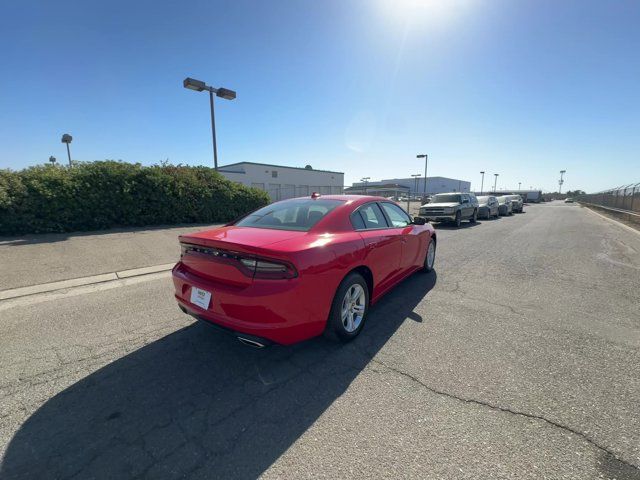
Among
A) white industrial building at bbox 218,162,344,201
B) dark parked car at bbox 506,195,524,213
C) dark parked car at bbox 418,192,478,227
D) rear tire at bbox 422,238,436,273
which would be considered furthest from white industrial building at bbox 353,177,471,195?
rear tire at bbox 422,238,436,273

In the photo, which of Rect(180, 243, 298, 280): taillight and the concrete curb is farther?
the concrete curb

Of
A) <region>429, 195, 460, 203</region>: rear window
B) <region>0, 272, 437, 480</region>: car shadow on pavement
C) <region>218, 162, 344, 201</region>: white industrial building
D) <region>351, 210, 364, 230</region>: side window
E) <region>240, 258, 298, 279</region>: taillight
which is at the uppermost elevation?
<region>218, 162, 344, 201</region>: white industrial building

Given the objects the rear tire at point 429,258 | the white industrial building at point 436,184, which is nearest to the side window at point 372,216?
the rear tire at point 429,258

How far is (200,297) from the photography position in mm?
2775

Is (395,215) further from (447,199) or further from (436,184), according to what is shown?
(436,184)

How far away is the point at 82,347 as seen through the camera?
313 cm

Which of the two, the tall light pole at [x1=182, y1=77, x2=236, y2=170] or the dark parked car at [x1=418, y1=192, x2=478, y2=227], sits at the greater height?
the tall light pole at [x1=182, y1=77, x2=236, y2=170]

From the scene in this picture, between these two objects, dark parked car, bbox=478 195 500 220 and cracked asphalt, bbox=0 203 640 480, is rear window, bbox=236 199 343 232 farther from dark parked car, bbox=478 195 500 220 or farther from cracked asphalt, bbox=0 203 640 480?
dark parked car, bbox=478 195 500 220

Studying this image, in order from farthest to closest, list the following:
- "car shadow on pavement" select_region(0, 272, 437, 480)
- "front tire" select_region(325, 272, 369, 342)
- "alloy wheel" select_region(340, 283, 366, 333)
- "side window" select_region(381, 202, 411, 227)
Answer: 1. "side window" select_region(381, 202, 411, 227)
2. "alloy wheel" select_region(340, 283, 366, 333)
3. "front tire" select_region(325, 272, 369, 342)
4. "car shadow on pavement" select_region(0, 272, 437, 480)

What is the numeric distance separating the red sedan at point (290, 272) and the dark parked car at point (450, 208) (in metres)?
11.1

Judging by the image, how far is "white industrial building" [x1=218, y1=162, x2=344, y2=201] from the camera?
36000 millimetres

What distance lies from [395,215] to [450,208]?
34.7 feet

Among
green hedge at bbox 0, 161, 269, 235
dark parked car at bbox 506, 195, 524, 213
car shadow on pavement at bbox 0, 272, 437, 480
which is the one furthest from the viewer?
dark parked car at bbox 506, 195, 524, 213

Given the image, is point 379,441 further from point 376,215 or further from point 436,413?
point 376,215
